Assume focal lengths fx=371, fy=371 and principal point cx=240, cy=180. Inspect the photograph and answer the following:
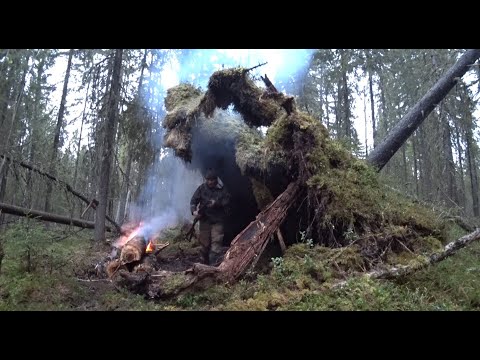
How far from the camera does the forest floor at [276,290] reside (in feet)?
15.2

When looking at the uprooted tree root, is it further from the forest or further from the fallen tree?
the fallen tree

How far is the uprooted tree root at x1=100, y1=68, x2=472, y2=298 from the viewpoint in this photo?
6117 millimetres

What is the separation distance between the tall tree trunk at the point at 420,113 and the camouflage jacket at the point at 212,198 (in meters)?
4.51

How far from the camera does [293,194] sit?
764 cm

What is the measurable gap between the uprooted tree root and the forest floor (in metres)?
0.33

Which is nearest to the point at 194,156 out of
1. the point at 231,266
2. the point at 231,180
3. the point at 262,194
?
the point at 231,180

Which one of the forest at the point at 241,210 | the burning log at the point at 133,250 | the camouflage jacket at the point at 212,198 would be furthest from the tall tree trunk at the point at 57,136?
the camouflage jacket at the point at 212,198

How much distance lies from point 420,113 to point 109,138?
28.8ft

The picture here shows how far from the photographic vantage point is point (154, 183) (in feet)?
60.3

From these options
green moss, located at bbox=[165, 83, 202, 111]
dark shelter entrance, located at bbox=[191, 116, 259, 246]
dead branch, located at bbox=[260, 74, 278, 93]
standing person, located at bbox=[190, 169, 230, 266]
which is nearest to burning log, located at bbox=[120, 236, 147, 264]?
standing person, located at bbox=[190, 169, 230, 266]

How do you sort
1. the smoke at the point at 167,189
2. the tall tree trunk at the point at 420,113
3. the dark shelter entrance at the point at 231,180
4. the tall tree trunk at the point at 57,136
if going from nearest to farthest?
the tall tree trunk at the point at 57,136, the dark shelter entrance at the point at 231,180, the tall tree trunk at the point at 420,113, the smoke at the point at 167,189

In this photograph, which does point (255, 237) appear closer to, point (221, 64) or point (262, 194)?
point (262, 194)

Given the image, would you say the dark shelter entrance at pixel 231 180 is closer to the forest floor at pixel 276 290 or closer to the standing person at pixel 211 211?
the standing person at pixel 211 211
